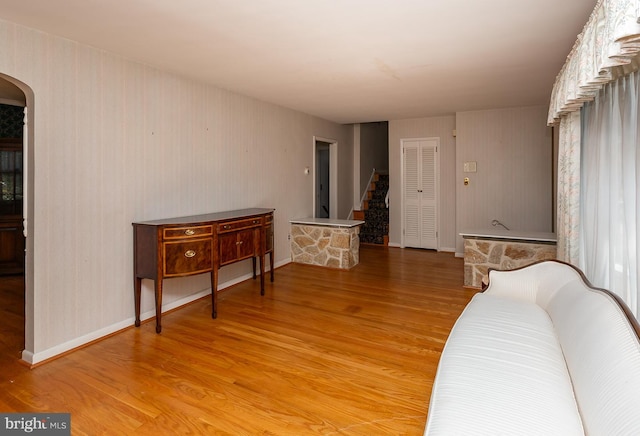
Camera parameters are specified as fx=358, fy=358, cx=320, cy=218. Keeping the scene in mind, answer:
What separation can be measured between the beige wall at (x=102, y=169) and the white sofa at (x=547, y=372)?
2.58 meters

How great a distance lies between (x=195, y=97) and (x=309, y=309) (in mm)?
2560

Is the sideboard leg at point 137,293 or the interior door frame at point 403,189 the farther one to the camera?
the interior door frame at point 403,189

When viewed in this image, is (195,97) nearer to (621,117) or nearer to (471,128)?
(621,117)

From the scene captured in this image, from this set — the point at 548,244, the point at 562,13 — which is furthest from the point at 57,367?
the point at 548,244

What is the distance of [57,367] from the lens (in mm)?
2523

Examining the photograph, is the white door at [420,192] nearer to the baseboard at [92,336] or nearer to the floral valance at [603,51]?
the floral valance at [603,51]

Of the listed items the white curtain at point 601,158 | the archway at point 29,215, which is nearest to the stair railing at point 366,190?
the white curtain at point 601,158

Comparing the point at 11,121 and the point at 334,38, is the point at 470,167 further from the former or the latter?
the point at 11,121

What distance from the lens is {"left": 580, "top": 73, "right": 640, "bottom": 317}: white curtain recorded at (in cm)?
187

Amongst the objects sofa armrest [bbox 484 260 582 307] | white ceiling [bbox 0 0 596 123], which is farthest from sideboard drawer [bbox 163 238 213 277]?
sofa armrest [bbox 484 260 582 307]

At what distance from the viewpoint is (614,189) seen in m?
2.08

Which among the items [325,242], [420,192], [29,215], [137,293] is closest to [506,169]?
[420,192]

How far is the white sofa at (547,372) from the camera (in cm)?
119

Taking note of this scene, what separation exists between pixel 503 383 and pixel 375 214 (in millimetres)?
6226
